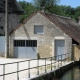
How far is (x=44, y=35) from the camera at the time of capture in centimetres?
2986

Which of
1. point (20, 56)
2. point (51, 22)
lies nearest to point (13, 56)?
point (20, 56)

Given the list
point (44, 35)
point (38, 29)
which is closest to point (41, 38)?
point (44, 35)

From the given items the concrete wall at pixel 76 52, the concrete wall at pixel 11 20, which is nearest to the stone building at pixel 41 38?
the concrete wall at pixel 76 52

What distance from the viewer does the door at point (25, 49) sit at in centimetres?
3055

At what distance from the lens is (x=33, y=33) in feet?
100

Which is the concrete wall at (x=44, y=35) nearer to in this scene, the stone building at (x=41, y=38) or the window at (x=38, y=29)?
the stone building at (x=41, y=38)

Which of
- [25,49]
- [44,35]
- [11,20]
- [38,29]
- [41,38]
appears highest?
[11,20]

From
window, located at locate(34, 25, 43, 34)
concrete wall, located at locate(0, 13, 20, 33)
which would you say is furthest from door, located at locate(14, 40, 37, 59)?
concrete wall, located at locate(0, 13, 20, 33)

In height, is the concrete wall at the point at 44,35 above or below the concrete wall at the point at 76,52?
above

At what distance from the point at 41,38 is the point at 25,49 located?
2.24 meters

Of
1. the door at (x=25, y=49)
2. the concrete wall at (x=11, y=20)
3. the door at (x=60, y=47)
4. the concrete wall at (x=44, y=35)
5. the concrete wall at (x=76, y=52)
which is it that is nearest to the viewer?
the concrete wall at (x=76, y=52)

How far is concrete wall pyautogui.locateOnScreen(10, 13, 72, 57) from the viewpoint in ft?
94.7

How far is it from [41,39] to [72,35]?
11.5 feet

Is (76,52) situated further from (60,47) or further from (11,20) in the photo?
(11,20)
